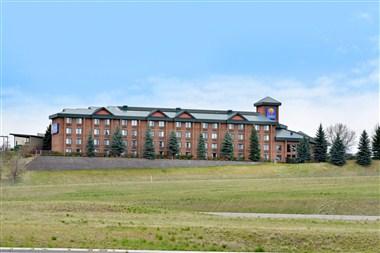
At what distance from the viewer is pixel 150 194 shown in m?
44.3

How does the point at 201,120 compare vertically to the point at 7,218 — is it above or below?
above

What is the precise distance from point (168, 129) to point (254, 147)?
56.4 ft

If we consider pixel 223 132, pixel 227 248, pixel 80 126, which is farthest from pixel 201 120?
pixel 227 248

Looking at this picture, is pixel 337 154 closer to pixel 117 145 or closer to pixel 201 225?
pixel 117 145

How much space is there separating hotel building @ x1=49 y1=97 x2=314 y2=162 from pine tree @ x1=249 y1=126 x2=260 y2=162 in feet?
7.92

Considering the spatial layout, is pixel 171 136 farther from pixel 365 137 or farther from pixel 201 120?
pixel 365 137

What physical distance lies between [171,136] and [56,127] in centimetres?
2200

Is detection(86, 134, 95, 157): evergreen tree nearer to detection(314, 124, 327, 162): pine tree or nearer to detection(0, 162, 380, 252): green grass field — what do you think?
detection(314, 124, 327, 162): pine tree

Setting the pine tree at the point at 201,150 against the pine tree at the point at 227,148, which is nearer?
the pine tree at the point at 201,150

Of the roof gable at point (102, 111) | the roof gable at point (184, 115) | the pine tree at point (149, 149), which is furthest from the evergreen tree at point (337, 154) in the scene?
the roof gable at point (102, 111)

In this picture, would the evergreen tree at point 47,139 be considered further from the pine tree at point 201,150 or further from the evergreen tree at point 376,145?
the evergreen tree at point 376,145

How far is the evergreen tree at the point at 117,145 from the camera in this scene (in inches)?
4026

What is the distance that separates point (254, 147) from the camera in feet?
353

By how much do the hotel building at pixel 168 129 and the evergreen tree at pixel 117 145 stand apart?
7.93ft
